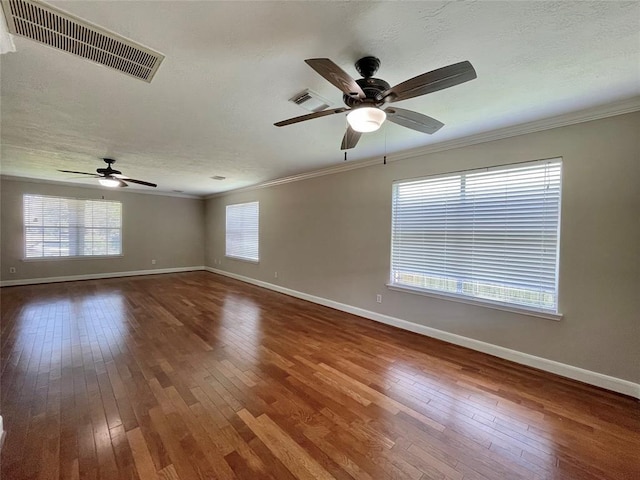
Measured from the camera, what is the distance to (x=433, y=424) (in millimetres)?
1863

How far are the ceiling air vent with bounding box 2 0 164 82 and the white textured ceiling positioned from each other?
0.08 meters

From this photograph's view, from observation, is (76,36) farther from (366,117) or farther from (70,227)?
(70,227)

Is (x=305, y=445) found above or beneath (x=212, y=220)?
beneath

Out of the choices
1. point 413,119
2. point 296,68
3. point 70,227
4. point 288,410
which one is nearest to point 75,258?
point 70,227

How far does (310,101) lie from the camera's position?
225 centimetres

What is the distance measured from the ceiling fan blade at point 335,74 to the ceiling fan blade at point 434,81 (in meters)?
0.22

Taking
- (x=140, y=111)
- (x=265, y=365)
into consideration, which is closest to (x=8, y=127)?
(x=140, y=111)

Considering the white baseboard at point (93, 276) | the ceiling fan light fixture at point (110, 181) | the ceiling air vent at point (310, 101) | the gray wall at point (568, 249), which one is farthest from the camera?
the white baseboard at point (93, 276)

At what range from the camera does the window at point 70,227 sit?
6020 mm

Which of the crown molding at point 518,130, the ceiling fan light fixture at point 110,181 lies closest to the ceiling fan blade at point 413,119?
the crown molding at point 518,130

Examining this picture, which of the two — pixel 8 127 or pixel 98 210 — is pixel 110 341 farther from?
pixel 98 210

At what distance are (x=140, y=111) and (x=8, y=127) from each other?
180 cm

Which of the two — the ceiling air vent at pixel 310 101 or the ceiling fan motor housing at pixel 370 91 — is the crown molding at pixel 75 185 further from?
the ceiling fan motor housing at pixel 370 91

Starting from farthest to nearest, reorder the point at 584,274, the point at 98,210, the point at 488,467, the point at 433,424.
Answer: the point at 98,210 → the point at 584,274 → the point at 433,424 → the point at 488,467
